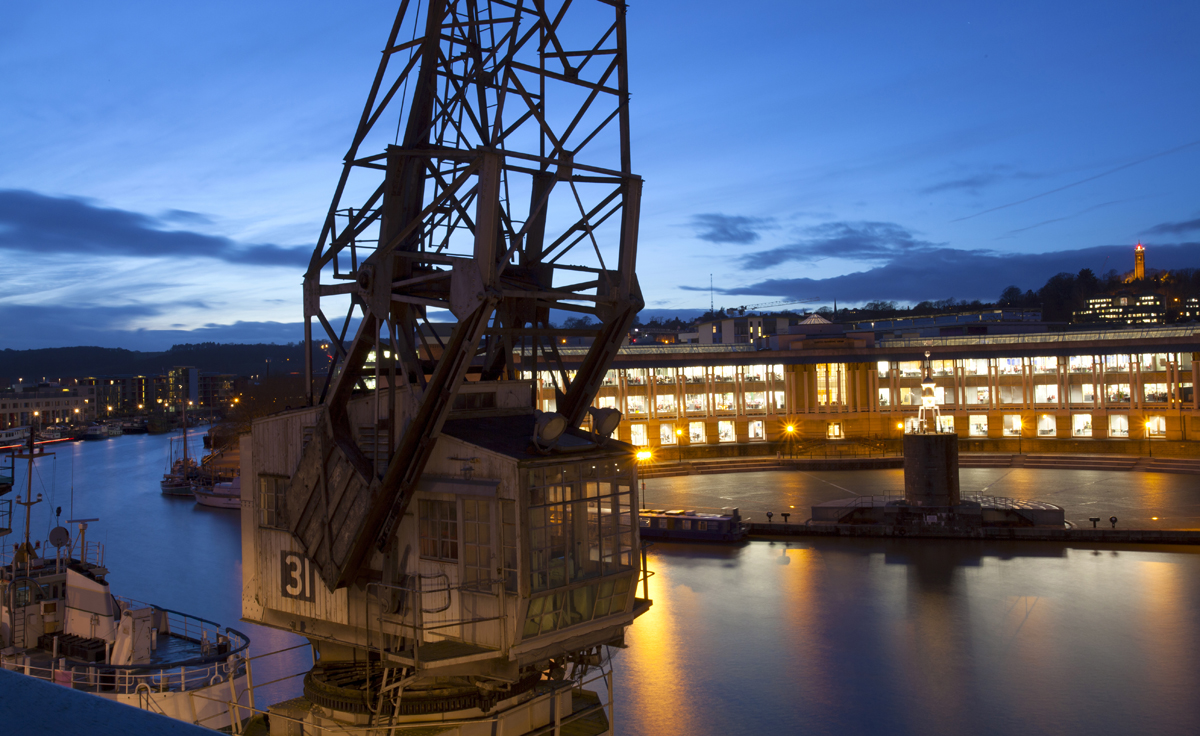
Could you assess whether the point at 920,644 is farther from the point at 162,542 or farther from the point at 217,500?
the point at 217,500

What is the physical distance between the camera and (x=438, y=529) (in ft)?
32.5

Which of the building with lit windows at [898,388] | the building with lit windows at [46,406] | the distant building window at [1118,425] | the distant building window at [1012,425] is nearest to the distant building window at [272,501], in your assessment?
the building with lit windows at [898,388]

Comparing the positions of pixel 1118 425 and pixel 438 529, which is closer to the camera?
pixel 438 529

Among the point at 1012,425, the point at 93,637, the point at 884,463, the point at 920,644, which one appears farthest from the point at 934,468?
the point at 1012,425

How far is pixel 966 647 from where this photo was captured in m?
21.4

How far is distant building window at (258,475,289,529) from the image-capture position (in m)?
11.1

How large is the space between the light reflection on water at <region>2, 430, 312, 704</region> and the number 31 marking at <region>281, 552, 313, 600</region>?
36.8ft

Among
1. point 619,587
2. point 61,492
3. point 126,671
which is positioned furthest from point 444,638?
point 61,492

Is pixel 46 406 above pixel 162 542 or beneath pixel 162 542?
above

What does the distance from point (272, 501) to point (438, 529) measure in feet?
8.83

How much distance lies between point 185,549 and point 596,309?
33279 millimetres

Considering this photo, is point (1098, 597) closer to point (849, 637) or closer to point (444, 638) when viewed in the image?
point (849, 637)

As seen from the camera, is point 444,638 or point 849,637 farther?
point 849,637

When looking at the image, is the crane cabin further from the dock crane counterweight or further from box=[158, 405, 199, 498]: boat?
box=[158, 405, 199, 498]: boat
